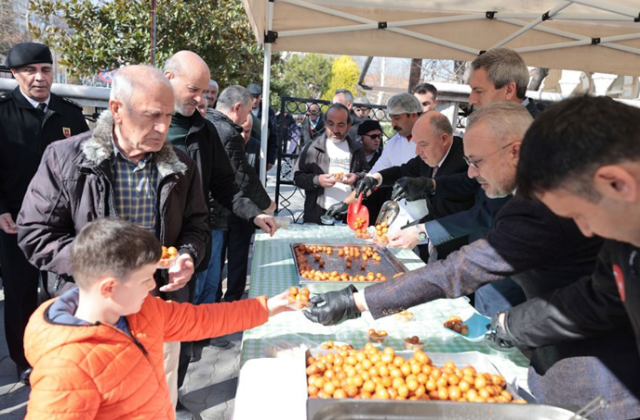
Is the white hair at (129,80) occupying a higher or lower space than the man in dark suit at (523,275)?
higher

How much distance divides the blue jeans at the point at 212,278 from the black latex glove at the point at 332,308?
2291mm

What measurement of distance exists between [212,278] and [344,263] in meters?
1.42

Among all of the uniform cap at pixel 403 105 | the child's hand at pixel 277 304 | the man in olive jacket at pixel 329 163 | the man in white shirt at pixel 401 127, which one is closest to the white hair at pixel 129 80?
the child's hand at pixel 277 304

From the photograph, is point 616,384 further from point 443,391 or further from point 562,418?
point 443,391

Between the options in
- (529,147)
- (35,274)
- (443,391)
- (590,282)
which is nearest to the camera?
(529,147)

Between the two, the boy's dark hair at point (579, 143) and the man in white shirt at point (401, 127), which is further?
the man in white shirt at point (401, 127)

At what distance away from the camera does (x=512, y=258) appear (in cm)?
155

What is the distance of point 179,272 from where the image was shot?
195cm

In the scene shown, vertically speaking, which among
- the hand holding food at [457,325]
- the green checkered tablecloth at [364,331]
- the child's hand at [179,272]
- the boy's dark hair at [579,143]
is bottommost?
the green checkered tablecloth at [364,331]

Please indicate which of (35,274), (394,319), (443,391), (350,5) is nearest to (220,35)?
(350,5)

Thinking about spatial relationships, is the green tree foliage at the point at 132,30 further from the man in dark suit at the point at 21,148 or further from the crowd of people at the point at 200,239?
the crowd of people at the point at 200,239

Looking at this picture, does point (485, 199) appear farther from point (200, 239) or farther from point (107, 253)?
point (107, 253)

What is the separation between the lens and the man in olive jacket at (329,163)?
4.73 m

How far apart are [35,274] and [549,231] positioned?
3.01 metres
